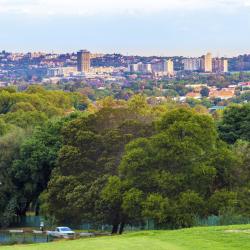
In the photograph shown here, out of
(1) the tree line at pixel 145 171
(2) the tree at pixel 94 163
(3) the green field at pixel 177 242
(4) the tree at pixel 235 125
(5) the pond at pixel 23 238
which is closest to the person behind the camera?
(3) the green field at pixel 177 242

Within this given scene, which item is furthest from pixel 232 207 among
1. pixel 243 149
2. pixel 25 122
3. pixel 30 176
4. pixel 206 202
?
pixel 25 122

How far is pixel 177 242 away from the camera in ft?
80.9

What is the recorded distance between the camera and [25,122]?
3098 inches

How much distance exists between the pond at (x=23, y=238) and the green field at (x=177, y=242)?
17.6 meters

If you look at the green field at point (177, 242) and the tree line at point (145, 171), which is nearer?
the green field at point (177, 242)

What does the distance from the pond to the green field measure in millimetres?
17578

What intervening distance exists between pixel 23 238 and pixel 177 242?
2361cm

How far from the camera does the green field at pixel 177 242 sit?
23.6m

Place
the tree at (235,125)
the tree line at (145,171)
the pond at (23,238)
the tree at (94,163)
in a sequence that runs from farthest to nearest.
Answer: the tree at (235,125) < the pond at (23,238) < the tree at (94,163) < the tree line at (145,171)

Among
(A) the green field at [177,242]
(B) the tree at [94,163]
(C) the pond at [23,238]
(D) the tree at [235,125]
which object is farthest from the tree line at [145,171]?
(D) the tree at [235,125]

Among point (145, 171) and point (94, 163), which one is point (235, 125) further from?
point (145, 171)

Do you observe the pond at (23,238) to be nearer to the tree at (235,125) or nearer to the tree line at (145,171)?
the tree line at (145,171)

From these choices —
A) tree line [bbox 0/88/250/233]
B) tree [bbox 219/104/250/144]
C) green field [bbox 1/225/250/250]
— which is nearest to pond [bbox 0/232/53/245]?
tree line [bbox 0/88/250/233]

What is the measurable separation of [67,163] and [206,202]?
10.7 meters
